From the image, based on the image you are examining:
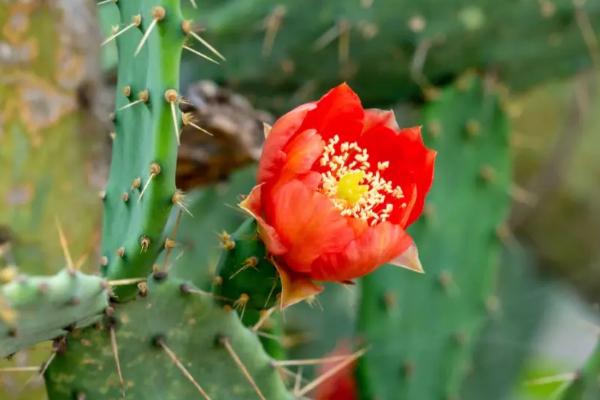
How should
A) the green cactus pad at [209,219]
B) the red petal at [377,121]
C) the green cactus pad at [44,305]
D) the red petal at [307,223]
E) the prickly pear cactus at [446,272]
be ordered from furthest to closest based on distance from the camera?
the green cactus pad at [209,219]
the prickly pear cactus at [446,272]
the red petal at [377,121]
the red petal at [307,223]
the green cactus pad at [44,305]

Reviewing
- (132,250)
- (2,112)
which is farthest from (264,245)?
(2,112)

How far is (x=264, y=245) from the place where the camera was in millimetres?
984

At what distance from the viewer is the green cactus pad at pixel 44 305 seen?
2.61 feet

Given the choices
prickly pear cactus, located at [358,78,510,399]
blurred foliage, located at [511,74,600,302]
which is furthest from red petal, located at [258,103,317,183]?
blurred foliage, located at [511,74,600,302]

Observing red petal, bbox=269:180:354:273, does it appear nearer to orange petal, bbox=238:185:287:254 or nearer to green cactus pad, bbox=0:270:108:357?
orange petal, bbox=238:185:287:254

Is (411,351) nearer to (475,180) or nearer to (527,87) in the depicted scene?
(475,180)

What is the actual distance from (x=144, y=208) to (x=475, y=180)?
890 millimetres

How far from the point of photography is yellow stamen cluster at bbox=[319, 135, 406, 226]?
948mm

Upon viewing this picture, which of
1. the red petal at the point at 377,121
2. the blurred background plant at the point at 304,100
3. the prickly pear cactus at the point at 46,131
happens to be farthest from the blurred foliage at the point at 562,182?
the red petal at the point at 377,121

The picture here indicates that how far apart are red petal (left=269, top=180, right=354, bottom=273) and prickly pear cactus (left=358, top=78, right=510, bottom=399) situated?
0.70m

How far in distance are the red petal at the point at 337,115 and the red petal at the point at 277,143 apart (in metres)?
0.02

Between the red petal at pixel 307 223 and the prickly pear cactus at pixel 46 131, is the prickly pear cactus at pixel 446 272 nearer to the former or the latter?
the prickly pear cactus at pixel 46 131

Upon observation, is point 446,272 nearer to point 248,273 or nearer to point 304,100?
point 304,100

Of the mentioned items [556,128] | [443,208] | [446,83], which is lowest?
[556,128]
